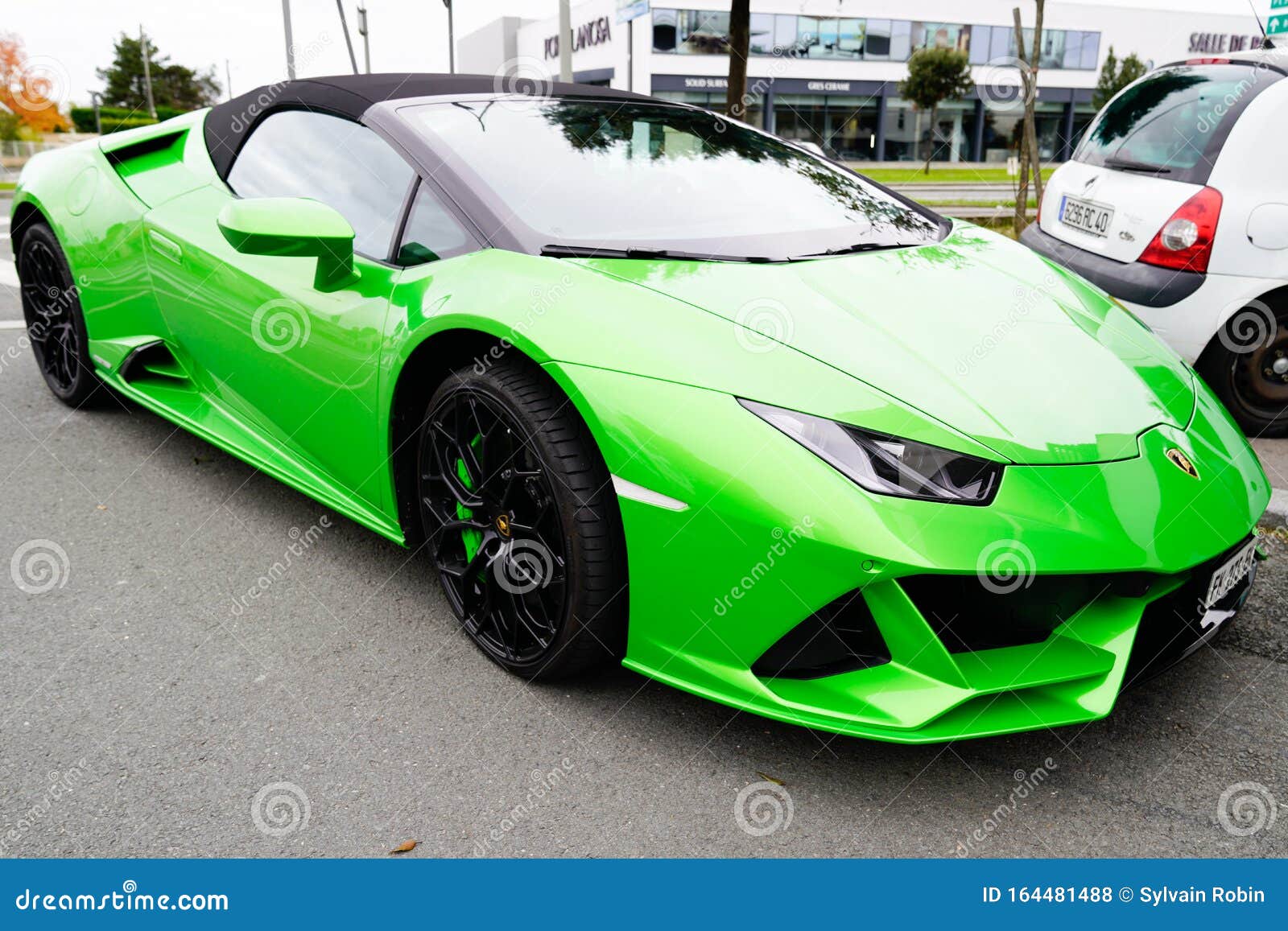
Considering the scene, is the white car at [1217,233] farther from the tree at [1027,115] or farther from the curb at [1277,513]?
the tree at [1027,115]

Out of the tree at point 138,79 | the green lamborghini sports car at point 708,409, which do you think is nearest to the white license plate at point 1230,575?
the green lamborghini sports car at point 708,409

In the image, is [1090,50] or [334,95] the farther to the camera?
[1090,50]

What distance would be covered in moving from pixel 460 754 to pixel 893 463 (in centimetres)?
107

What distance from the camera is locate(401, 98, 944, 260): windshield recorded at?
249 cm

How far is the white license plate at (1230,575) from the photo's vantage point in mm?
2076

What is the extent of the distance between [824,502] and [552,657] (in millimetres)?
771

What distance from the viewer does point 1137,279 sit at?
4.02 meters

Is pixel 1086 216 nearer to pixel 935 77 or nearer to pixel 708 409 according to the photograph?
pixel 708 409

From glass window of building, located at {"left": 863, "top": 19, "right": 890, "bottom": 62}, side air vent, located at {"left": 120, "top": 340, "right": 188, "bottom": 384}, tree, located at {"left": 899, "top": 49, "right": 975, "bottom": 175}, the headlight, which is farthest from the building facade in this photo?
the headlight

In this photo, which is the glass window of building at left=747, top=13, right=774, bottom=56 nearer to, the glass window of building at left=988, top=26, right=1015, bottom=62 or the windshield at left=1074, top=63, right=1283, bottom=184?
the glass window of building at left=988, top=26, right=1015, bottom=62

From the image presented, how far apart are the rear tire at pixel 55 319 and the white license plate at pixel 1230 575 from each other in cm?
377

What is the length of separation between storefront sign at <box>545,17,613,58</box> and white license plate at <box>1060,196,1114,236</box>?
121 ft

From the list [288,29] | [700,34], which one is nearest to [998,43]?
[700,34]
